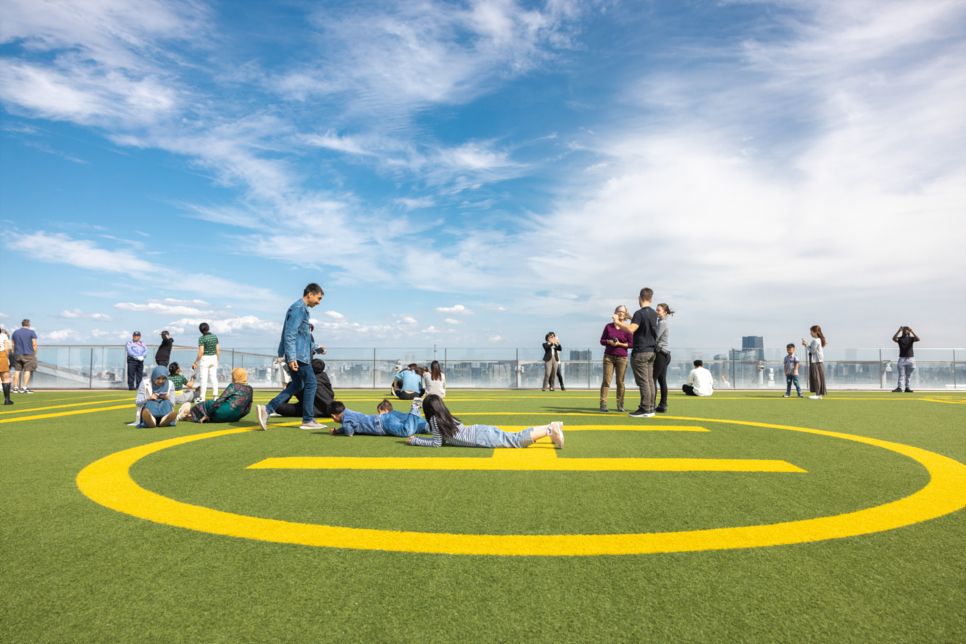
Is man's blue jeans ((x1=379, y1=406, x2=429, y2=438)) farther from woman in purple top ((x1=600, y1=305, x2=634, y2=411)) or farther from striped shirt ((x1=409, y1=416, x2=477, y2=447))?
woman in purple top ((x1=600, y1=305, x2=634, y2=411))

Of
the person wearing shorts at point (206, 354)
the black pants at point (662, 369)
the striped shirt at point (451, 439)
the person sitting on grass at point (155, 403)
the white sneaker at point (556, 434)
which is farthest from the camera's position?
the person wearing shorts at point (206, 354)

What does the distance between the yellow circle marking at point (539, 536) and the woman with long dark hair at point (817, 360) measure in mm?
11136

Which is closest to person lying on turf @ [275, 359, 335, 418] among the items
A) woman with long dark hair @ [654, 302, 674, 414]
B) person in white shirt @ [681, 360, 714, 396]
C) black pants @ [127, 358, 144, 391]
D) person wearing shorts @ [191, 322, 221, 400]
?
person wearing shorts @ [191, 322, 221, 400]

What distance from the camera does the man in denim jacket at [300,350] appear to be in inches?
295

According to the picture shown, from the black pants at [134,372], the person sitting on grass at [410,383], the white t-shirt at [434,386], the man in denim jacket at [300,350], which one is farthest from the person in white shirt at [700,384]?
the black pants at [134,372]

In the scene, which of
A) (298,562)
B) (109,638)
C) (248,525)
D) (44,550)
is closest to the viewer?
(109,638)

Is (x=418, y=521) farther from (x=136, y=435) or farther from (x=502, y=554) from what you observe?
(x=136, y=435)

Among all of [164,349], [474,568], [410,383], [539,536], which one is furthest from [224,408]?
[164,349]

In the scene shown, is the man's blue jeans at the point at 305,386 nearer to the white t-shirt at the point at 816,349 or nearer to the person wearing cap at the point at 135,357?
the person wearing cap at the point at 135,357

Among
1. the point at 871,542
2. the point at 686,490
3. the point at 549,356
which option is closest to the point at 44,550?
the point at 686,490

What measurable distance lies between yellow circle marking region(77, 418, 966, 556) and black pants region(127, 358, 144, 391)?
16.8 m

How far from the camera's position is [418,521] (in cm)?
323

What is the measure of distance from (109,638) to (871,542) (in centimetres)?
366

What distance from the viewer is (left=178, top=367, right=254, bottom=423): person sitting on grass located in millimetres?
8430
